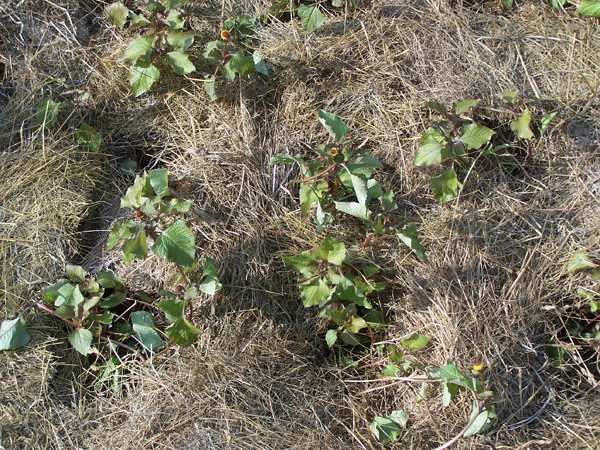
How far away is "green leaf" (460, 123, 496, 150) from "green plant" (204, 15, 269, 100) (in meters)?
0.75

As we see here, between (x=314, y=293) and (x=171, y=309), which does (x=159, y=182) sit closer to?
(x=171, y=309)

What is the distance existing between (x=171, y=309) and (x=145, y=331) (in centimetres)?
14

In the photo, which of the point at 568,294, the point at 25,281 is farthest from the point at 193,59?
the point at 568,294

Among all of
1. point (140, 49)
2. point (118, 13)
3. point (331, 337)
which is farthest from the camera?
point (118, 13)

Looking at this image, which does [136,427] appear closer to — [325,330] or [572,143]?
[325,330]

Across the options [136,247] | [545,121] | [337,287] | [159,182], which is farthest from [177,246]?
[545,121]

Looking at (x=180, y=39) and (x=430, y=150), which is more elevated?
(x=180, y=39)

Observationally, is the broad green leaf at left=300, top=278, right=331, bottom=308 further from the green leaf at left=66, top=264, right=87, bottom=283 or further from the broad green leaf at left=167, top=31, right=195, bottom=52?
the broad green leaf at left=167, top=31, right=195, bottom=52

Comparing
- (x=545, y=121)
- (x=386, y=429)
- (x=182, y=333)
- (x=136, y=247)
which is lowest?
(x=386, y=429)

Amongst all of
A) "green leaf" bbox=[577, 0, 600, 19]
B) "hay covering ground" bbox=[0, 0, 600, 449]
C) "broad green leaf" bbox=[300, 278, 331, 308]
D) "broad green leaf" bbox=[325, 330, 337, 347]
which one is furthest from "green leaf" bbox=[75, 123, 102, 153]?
"green leaf" bbox=[577, 0, 600, 19]

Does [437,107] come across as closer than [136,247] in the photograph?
No

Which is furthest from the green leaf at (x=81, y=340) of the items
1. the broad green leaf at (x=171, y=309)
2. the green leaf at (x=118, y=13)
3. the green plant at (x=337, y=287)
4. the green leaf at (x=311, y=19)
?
the green leaf at (x=311, y=19)

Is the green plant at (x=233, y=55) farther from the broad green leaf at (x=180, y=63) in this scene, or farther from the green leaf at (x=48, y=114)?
the green leaf at (x=48, y=114)

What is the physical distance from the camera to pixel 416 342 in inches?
93.2
